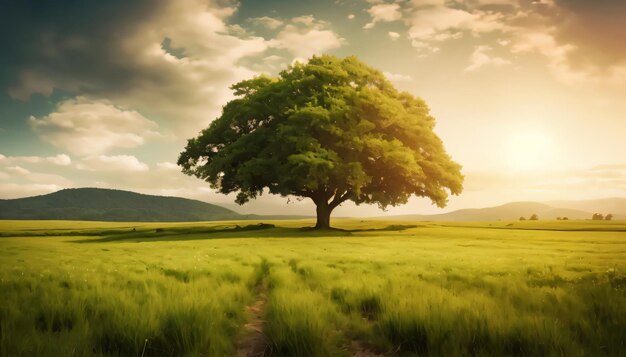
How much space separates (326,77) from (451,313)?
3699 cm

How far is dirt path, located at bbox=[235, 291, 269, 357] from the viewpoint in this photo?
544 cm

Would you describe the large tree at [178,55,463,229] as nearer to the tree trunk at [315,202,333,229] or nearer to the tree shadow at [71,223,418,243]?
the tree trunk at [315,202,333,229]

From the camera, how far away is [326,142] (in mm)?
40062

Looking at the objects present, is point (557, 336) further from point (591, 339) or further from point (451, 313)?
point (451, 313)

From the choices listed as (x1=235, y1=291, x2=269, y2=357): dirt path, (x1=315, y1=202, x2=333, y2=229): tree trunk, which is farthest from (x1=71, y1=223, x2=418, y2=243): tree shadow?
(x1=235, y1=291, x2=269, y2=357): dirt path

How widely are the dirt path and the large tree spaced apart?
1031 inches

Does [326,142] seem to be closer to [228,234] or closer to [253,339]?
[228,234]

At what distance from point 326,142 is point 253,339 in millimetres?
34589

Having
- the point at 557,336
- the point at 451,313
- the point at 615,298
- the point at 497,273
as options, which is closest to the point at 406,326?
the point at 451,313

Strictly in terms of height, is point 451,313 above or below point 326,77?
below

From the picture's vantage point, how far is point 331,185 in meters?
41.0

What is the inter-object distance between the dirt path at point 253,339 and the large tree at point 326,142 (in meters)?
26.2

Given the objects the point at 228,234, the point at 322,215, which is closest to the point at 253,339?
the point at 228,234

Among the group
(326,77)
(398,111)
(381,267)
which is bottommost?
(381,267)
